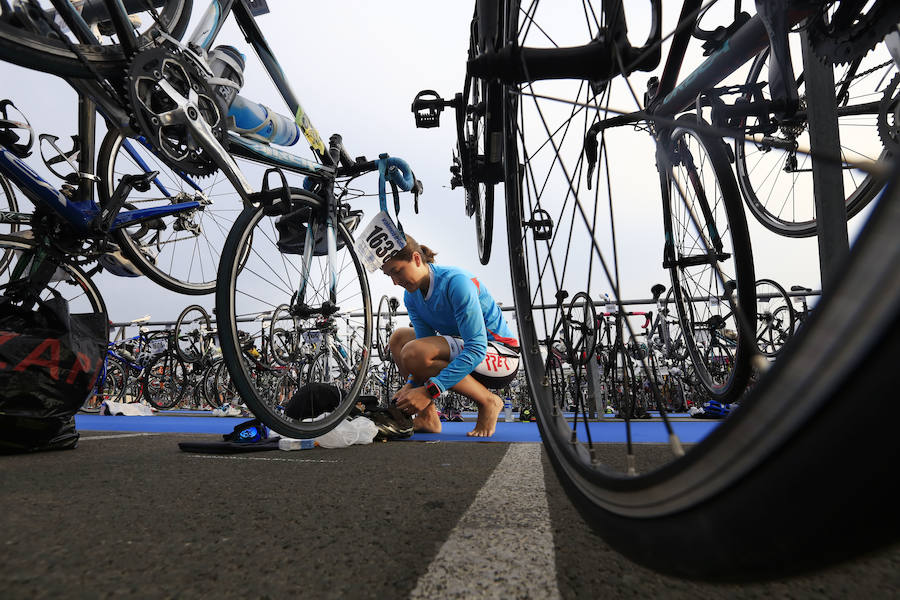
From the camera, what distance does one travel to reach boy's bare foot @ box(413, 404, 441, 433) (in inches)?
101

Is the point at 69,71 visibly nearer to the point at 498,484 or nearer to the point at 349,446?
the point at 349,446

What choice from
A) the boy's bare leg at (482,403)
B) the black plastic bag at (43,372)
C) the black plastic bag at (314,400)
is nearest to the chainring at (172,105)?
the black plastic bag at (43,372)

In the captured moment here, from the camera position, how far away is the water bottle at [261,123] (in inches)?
67.5

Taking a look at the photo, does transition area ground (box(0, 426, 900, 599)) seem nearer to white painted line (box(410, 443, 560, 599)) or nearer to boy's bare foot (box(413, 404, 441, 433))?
white painted line (box(410, 443, 560, 599))

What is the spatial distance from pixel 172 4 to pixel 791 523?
206cm

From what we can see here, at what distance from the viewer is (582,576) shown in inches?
17.2

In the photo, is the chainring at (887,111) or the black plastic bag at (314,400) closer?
the chainring at (887,111)

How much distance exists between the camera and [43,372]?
1.39 m

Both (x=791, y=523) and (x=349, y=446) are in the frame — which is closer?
(x=791, y=523)

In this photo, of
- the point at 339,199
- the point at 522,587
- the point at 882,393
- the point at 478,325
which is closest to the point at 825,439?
the point at 882,393

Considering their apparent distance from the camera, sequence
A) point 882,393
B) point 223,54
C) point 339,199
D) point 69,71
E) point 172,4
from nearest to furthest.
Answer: point 882,393
point 69,71
point 172,4
point 223,54
point 339,199

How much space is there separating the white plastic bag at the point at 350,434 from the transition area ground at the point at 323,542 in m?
0.67

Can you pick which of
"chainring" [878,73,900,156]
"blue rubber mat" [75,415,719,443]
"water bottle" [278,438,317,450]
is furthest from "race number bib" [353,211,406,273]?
"chainring" [878,73,900,156]

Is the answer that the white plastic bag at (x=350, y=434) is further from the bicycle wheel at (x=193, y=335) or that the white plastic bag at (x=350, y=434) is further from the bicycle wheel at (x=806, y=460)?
the bicycle wheel at (x=193, y=335)
